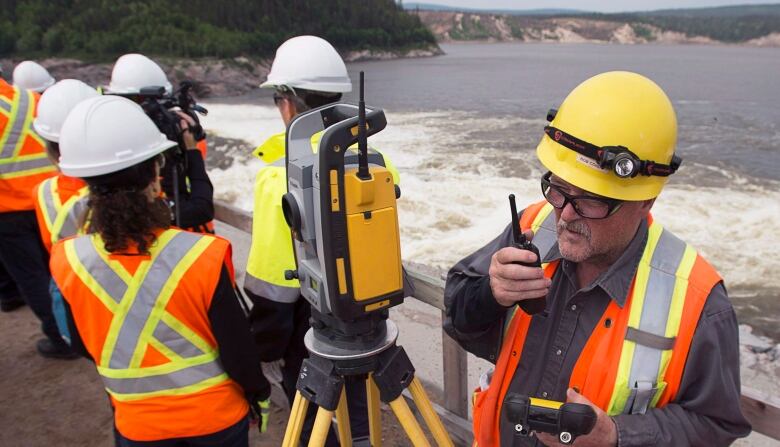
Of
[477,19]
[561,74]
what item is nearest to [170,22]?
[561,74]

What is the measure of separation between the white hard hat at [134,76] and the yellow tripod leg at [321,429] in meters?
2.75

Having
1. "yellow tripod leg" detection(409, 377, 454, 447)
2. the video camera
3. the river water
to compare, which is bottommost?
the river water

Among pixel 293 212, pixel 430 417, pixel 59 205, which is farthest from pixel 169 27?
pixel 430 417

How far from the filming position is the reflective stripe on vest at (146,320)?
177 centimetres

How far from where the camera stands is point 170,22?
55.5 m

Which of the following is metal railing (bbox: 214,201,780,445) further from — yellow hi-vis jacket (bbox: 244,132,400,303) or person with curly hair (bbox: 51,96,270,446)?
person with curly hair (bbox: 51,96,270,446)

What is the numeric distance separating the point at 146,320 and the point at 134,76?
2456 millimetres

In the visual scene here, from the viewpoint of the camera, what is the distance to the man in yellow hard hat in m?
1.31

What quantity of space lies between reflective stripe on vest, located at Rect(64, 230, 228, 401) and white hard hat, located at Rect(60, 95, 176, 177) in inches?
9.3

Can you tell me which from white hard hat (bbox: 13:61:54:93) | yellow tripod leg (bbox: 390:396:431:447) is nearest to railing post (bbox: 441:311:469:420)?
yellow tripod leg (bbox: 390:396:431:447)

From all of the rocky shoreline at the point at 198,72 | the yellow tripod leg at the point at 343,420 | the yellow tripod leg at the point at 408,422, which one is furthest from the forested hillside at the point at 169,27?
the yellow tripod leg at the point at 408,422

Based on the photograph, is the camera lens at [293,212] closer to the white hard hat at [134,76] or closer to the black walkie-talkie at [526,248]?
the black walkie-talkie at [526,248]

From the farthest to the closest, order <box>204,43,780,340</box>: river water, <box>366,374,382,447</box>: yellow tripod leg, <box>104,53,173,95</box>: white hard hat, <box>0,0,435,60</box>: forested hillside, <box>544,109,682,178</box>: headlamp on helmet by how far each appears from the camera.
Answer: <box>0,0,435,60</box>: forested hillside → <box>204,43,780,340</box>: river water → <box>104,53,173,95</box>: white hard hat → <box>366,374,382,447</box>: yellow tripod leg → <box>544,109,682,178</box>: headlamp on helmet

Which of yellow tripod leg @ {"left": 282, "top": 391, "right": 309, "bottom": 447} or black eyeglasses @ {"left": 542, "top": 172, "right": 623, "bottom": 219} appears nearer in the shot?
black eyeglasses @ {"left": 542, "top": 172, "right": 623, "bottom": 219}
